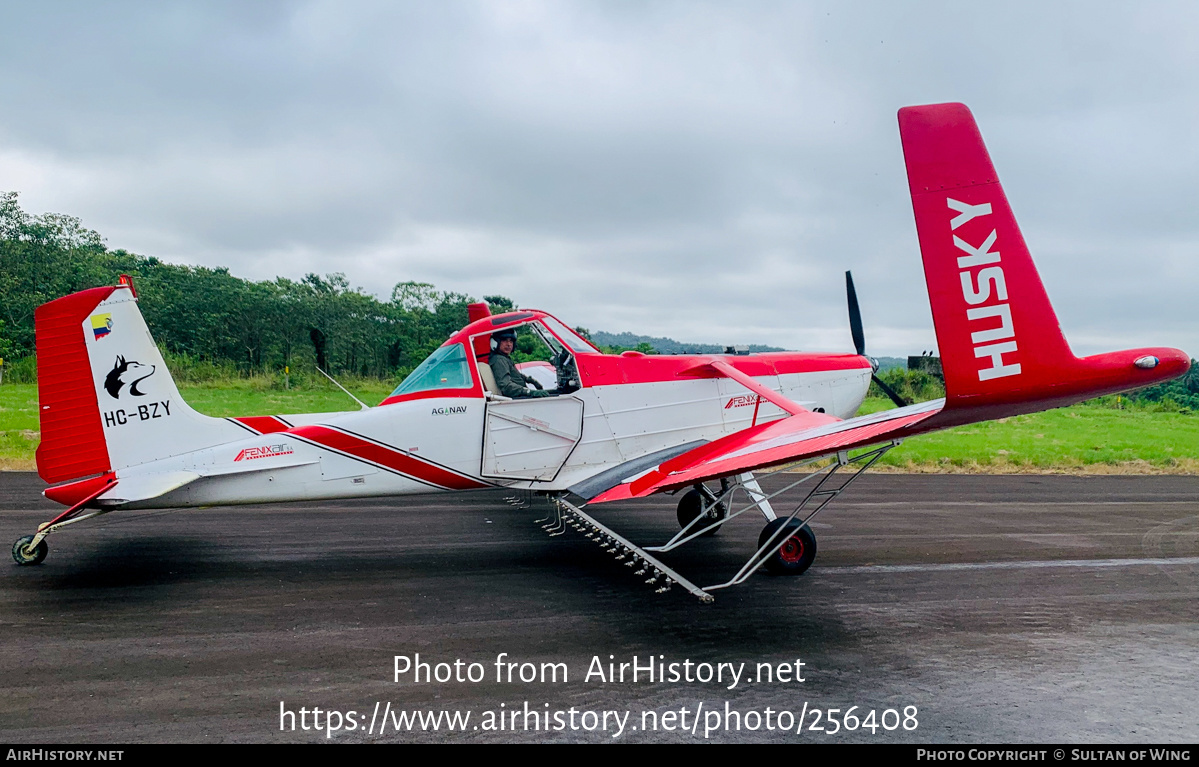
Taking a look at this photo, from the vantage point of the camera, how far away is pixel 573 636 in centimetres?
541

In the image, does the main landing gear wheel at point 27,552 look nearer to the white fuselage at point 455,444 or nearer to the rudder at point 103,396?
the rudder at point 103,396

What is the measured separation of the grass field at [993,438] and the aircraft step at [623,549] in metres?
11.2

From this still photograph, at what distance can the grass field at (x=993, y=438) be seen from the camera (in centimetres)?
1822

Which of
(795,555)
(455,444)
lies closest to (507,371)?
(455,444)

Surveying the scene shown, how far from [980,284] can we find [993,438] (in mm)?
22964

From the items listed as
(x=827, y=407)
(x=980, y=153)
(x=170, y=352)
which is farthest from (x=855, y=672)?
(x=170, y=352)

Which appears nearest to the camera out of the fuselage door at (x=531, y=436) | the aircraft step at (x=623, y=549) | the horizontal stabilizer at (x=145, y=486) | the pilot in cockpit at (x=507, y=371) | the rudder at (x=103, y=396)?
the aircraft step at (x=623, y=549)

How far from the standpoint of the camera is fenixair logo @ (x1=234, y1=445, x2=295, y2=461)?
7.09 meters

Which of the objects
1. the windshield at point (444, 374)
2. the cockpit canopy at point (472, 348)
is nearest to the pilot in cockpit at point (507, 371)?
the cockpit canopy at point (472, 348)

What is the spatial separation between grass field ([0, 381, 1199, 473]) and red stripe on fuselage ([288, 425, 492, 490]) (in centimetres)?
1096

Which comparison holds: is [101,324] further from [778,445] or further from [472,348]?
[778,445]

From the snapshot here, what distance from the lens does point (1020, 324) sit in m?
3.58

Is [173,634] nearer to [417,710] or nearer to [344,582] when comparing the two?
[344,582]

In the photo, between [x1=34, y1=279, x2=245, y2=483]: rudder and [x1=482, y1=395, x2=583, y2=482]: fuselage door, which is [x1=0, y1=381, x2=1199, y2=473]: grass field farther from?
[x1=482, y1=395, x2=583, y2=482]: fuselage door
